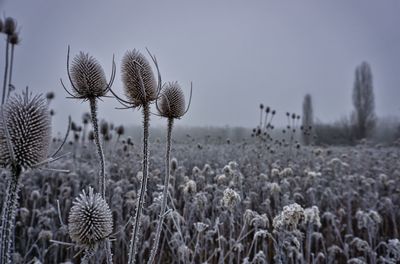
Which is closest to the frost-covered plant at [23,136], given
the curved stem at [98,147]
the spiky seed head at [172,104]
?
the curved stem at [98,147]

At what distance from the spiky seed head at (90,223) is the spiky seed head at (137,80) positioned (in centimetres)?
59

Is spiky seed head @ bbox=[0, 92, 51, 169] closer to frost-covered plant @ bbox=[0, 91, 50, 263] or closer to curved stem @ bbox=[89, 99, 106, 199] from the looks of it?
frost-covered plant @ bbox=[0, 91, 50, 263]

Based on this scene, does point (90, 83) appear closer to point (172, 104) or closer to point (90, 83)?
point (90, 83)

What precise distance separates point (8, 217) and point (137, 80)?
96 cm

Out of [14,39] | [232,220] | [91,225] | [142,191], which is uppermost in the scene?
[14,39]

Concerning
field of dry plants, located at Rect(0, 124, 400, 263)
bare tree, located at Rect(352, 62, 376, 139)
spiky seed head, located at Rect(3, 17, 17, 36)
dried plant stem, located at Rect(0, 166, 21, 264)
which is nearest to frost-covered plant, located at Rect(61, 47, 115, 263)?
dried plant stem, located at Rect(0, 166, 21, 264)

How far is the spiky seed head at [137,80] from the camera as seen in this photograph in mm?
1691

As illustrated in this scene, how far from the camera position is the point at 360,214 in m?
3.99

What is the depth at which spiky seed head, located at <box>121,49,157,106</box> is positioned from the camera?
169 centimetres

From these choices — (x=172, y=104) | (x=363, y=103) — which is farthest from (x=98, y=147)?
(x=363, y=103)

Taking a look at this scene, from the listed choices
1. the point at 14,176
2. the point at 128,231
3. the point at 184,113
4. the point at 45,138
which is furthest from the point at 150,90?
the point at 128,231

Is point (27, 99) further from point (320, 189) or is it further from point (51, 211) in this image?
point (320, 189)

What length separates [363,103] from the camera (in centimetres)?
3919

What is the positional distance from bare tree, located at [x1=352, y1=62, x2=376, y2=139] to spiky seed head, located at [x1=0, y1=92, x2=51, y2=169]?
40716 mm
